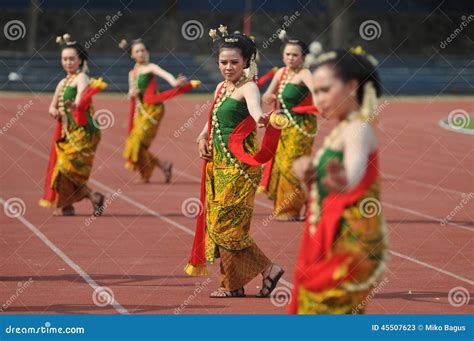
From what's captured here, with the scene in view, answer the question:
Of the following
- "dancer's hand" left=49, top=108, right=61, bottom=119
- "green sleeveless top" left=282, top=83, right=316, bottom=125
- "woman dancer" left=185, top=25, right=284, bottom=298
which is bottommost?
"dancer's hand" left=49, top=108, right=61, bottom=119

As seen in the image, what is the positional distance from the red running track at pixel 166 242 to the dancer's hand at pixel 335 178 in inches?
173

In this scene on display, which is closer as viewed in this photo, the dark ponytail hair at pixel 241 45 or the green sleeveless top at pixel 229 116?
the dark ponytail hair at pixel 241 45

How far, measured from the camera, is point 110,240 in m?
14.0

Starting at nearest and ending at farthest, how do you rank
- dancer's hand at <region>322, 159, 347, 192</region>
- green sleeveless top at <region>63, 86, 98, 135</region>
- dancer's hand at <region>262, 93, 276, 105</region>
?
dancer's hand at <region>322, 159, 347, 192</region>
dancer's hand at <region>262, 93, 276, 105</region>
green sleeveless top at <region>63, 86, 98, 135</region>

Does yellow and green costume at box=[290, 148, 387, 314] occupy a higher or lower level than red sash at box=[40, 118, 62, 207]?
higher

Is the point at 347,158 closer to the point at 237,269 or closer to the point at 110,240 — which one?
the point at 237,269

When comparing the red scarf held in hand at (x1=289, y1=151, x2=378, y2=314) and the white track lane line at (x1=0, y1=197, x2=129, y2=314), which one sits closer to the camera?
the red scarf held in hand at (x1=289, y1=151, x2=378, y2=314)

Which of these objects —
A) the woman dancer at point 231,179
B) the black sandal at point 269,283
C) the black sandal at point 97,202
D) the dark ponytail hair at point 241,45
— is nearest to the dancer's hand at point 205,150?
the woman dancer at point 231,179

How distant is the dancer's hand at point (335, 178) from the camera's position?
5.74 metres

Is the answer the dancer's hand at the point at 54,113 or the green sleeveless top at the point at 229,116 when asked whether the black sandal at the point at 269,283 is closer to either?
the green sleeveless top at the point at 229,116

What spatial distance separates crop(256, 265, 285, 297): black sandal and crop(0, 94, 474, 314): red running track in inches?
5.5

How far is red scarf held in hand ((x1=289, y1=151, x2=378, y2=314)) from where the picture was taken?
19.3ft

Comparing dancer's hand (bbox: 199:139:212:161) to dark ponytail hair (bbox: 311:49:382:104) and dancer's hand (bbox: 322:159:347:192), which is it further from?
dancer's hand (bbox: 322:159:347:192)

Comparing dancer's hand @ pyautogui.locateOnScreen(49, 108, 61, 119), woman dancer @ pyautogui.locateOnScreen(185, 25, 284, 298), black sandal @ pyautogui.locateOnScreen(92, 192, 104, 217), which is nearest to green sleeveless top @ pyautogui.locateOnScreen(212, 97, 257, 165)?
woman dancer @ pyautogui.locateOnScreen(185, 25, 284, 298)
